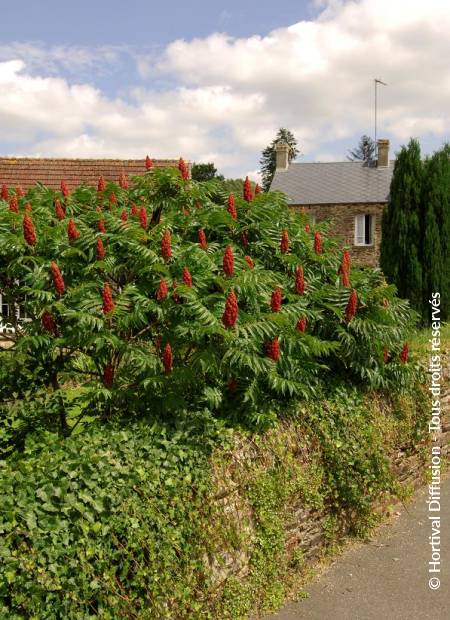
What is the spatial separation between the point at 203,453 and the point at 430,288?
11.4m

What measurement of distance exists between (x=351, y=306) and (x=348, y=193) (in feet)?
96.3

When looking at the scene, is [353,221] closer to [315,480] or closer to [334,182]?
[334,182]

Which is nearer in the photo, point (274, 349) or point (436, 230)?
point (274, 349)

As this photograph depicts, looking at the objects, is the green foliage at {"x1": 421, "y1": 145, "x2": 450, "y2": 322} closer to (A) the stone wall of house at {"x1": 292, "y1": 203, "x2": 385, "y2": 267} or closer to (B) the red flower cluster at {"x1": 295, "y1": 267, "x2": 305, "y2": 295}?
(B) the red flower cluster at {"x1": 295, "y1": 267, "x2": 305, "y2": 295}

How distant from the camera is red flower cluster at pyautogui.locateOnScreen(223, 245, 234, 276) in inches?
204

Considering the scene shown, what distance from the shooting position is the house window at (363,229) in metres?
33.3

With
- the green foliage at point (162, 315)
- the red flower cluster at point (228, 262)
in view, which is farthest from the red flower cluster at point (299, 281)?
the red flower cluster at point (228, 262)

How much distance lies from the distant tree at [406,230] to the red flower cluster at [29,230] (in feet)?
37.6

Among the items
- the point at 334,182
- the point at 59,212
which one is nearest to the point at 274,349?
the point at 59,212

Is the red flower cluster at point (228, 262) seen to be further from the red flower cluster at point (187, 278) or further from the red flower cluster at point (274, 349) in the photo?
the red flower cluster at point (274, 349)

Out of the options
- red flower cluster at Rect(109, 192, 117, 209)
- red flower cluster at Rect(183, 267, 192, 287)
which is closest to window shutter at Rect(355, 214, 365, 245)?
red flower cluster at Rect(109, 192, 117, 209)

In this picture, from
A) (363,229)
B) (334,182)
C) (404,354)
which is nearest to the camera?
(404,354)

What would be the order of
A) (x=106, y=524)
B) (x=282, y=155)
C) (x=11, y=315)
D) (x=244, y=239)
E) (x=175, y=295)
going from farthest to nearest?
1. (x=282, y=155)
2. (x=244, y=239)
3. (x=11, y=315)
4. (x=175, y=295)
5. (x=106, y=524)

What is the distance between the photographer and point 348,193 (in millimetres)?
34094
